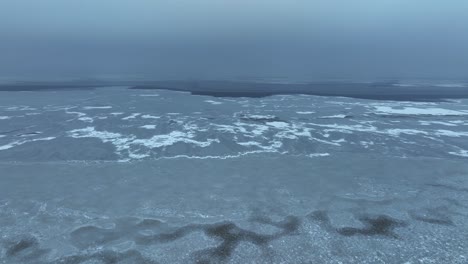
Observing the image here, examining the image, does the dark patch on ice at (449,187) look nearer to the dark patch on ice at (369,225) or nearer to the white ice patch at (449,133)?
the dark patch on ice at (369,225)

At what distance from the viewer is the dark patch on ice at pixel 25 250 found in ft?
22.3

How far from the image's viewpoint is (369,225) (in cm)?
811

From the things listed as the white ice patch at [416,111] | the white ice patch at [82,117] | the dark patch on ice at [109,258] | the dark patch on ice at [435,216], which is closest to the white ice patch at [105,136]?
the white ice patch at [82,117]

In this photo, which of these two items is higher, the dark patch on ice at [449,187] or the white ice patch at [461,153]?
the white ice patch at [461,153]

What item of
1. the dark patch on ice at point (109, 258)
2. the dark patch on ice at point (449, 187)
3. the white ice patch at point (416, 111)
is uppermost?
the white ice patch at point (416, 111)

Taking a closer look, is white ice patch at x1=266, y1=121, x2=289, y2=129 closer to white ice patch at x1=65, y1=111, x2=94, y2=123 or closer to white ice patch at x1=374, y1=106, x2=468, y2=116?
white ice patch at x1=374, y1=106, x2=468, y2=116

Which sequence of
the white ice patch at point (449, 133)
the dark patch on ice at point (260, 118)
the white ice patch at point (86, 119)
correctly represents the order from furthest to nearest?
the dark patch on ice at point (260, 118) < the white ice patch at point (86, 119) < the white ice patch at point (449, 133)

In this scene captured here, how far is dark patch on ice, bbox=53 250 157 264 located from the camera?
264 inches

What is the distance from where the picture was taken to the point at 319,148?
45.5 feet

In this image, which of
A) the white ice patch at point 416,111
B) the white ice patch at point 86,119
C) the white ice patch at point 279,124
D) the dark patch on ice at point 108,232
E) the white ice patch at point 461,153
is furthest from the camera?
the white ice patch at point 416,111

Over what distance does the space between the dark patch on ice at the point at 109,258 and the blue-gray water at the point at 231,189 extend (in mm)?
34

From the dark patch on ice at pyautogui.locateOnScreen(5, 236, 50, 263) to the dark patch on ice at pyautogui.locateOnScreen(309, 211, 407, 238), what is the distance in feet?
20.7

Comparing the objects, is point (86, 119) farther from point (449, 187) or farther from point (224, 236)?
point (449, 187)

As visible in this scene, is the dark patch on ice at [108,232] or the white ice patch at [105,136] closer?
the dark patch on ice at [108,232]
